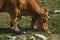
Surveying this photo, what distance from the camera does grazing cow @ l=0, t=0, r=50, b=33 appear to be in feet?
38.0

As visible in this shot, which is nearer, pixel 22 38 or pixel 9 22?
pixel 22 38

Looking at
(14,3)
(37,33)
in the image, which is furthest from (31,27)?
(14,3)

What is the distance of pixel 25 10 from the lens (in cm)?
1173

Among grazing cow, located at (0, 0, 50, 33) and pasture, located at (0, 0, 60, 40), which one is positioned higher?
grazing cow, located at (0, 0, 50, 33)

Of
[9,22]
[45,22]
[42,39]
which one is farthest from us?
[9,22]

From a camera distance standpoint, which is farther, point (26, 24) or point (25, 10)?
point (26, 24)

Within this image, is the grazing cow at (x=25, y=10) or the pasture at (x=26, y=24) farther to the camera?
the pasture at (x=26, y=24)

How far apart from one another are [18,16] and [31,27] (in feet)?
2.52

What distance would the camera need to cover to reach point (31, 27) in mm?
12180

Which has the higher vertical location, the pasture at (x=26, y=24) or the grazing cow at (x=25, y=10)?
the grazing cow at (x=25, y=10)

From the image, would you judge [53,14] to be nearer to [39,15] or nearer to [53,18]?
[53,18]

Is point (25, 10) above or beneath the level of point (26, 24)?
above

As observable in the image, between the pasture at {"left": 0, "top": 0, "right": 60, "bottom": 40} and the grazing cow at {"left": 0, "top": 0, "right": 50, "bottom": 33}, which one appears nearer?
the grazing cow at {"left": 0, "top": 0, "right": 50, "bottom": 33}

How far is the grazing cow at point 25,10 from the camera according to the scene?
1159 centimetres
